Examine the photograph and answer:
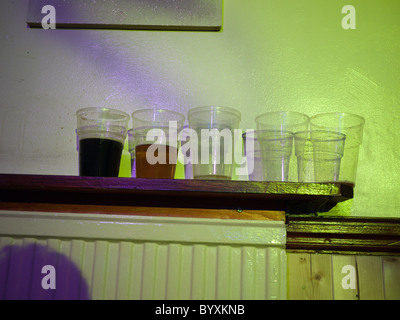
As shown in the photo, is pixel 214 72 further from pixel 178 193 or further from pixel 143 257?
pixel 143 257

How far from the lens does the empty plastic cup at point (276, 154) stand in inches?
41.4

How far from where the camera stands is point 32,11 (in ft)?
4.28

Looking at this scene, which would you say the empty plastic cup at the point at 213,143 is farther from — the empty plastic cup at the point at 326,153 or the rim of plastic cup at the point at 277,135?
the empty plastic cup at the point at 326,153

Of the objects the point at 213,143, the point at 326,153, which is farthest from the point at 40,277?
the point at 326,153

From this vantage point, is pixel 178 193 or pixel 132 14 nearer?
pixel 178 193

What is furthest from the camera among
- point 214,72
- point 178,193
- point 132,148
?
point 214,72

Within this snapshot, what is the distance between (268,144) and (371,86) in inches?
17.4

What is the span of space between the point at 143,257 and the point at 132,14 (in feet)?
2.65

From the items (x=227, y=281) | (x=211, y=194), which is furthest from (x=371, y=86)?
(x=227, y=281)

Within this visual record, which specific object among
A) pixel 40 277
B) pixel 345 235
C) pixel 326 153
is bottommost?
pixel 40 277

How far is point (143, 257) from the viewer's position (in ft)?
3.48

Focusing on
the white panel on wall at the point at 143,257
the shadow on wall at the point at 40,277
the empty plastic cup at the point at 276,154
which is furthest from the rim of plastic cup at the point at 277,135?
the shadow on wall at the point at 40,277

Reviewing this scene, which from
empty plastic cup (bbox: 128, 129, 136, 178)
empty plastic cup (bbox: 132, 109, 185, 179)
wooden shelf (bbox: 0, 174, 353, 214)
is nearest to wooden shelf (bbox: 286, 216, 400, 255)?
wooden shelf (bbox: 0, 174, 353, 214)
